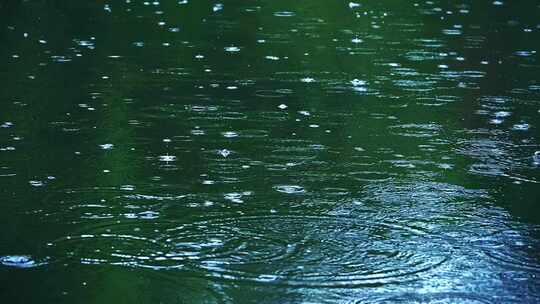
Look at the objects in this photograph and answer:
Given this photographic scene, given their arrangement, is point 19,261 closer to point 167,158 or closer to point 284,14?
point 167,158

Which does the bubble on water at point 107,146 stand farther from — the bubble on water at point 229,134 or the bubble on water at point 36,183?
the bubble on water at point 36,183

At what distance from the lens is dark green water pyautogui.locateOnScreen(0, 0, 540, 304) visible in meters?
6.10

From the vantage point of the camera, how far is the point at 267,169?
27.9 feet

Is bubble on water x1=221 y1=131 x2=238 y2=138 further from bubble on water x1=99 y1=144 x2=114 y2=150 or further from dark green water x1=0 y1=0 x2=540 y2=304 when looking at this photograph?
bubble on water x1=99 y1=144 x2=114 y2=150

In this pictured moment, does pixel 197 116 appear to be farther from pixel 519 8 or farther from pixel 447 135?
pixel 519 8

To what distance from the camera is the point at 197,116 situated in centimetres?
1049

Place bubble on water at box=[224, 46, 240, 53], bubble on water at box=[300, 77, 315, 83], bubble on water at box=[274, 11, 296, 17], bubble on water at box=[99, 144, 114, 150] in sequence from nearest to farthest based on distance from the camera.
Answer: bubble on water at box=[99, 144, 114, 150], bubble on water at box=[300, 77, 315, 83], bubble on water at box=[224, 46, 240, 53], bubble on water at box=[274, 11, 296, 17]

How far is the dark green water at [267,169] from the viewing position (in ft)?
20.0

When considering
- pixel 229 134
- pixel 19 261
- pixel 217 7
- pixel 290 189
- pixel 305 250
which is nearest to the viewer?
pixel 19 261

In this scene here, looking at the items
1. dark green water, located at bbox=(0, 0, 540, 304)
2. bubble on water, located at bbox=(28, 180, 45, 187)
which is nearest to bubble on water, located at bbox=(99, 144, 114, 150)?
dark green water, located at bbox=(0, 0, 540, 304)

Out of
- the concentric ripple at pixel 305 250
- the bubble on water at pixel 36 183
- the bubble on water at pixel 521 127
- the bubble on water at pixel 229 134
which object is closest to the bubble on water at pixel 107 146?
the bubble on water at pixel 229 134

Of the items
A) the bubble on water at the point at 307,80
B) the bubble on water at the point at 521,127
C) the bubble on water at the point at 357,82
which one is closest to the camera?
the bubble on water at the point at 521,127

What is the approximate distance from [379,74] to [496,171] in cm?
476

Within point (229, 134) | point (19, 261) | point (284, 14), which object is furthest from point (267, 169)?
point (284, 14)
